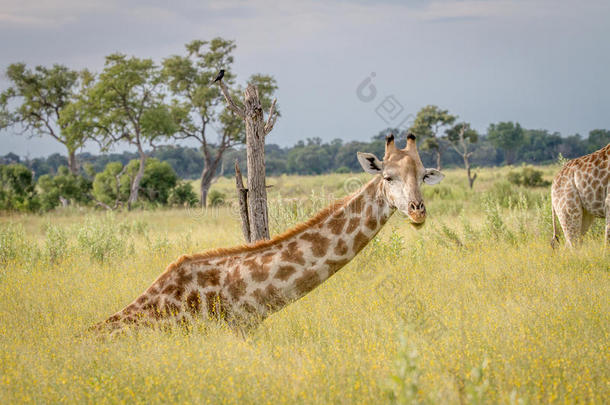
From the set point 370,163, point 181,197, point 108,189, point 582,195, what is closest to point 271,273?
point 370,163

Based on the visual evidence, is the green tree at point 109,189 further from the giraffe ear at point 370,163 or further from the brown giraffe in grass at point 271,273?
the giraffe ear at point 370,163

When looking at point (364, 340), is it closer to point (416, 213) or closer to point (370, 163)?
point (416, 213)

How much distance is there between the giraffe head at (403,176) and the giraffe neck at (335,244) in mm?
181

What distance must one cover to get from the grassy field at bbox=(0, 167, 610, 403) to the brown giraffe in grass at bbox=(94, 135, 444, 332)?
0.22 m

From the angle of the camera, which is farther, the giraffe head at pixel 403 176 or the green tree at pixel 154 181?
the green tree at pixel 154 181

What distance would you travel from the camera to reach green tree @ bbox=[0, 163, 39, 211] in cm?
2693

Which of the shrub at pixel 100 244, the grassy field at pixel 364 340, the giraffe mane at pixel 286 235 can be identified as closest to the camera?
the grassy field at pixel 364 340

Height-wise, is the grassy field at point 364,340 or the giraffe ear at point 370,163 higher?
the giraffe ear at point 370,163

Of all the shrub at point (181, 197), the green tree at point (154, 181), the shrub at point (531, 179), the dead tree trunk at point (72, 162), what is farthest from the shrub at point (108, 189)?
the shrub at point (531, 179)

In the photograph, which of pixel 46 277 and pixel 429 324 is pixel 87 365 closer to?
pixel 429 324

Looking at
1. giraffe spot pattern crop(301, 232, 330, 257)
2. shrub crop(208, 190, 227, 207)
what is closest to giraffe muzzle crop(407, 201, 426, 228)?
giraffe spot pattern crop(301, 232, 330, 257)

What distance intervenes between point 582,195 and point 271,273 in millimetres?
6723

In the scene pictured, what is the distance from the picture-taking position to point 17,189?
2852 cm

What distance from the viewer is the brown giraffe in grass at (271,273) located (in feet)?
17.2
